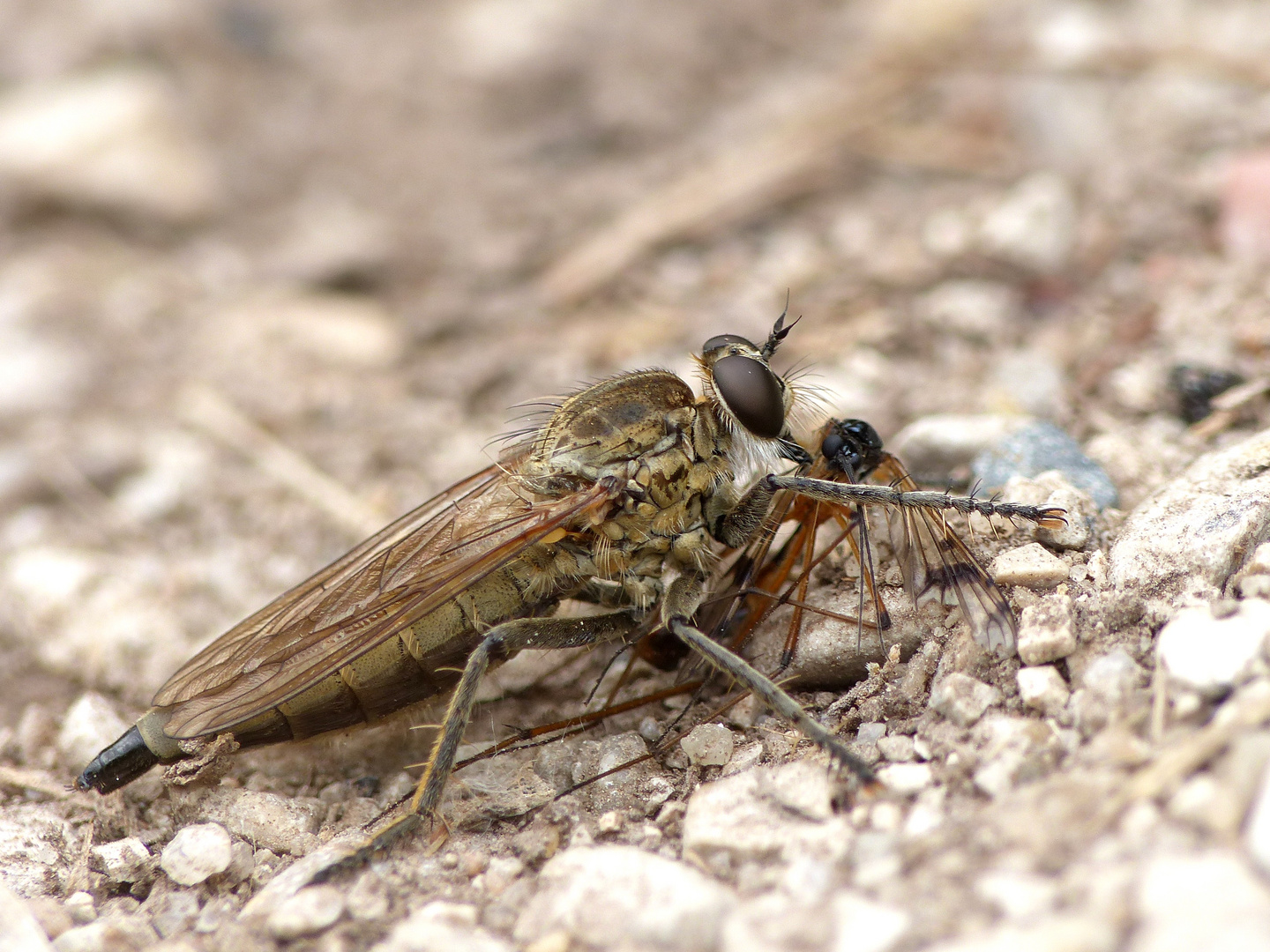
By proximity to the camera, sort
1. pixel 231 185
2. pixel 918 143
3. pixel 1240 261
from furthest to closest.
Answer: pixel 231 185 < pixel 918 143 < pixel 1240 261

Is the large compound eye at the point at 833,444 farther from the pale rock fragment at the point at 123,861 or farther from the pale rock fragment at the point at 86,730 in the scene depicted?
the pale rock fragment at the point at 86,730

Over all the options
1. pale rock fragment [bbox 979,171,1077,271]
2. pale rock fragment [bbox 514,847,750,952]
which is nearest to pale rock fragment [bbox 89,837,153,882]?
pale rock fragment [bbox 514,847,750,952]

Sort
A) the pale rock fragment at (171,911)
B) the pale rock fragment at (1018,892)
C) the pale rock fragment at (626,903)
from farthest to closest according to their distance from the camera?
the pale rock fragment at (171,911) → the pale rock fragment at (626,903) → the pale rock fragment at (1018,892)

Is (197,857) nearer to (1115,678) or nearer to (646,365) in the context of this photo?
(1115,678)

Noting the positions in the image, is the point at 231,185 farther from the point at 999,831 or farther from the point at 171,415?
the point at 999,831

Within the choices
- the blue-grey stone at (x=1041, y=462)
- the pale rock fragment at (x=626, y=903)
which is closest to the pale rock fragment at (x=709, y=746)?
the pale rock fragment at (x=626, y=903)

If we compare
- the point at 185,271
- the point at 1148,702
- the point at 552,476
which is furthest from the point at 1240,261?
the point at 185,271
